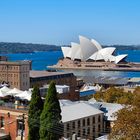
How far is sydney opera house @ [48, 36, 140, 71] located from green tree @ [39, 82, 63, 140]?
112 metres

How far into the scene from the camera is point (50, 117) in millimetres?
18422

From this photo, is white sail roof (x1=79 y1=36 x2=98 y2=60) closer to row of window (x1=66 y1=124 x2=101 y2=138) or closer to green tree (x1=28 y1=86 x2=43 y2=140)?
row of window (x1=66 y1=124 x2=101 y2=138)

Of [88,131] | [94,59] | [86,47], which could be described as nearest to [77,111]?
[88,131]

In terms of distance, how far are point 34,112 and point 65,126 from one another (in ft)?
13.3

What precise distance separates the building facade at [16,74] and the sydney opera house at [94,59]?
63999 mm

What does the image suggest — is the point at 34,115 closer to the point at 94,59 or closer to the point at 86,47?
the point at 86,47

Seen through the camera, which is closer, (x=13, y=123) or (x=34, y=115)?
(x=34, y=115)

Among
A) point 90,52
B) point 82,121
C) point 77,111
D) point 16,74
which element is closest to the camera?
point 82,121

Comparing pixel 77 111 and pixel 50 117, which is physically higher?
pixel 50 117

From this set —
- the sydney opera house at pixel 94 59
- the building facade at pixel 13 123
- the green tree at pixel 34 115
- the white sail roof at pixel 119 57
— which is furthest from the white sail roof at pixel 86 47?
the green tree at pixel 34 115

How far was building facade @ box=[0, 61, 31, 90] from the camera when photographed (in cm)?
6362

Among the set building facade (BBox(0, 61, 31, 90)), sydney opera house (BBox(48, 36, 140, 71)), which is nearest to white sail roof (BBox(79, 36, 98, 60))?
sydney opera house (BBox(48, 36, 140, 71))

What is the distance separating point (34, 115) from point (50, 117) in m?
1.27

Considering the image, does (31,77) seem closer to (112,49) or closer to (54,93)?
(54,93)
